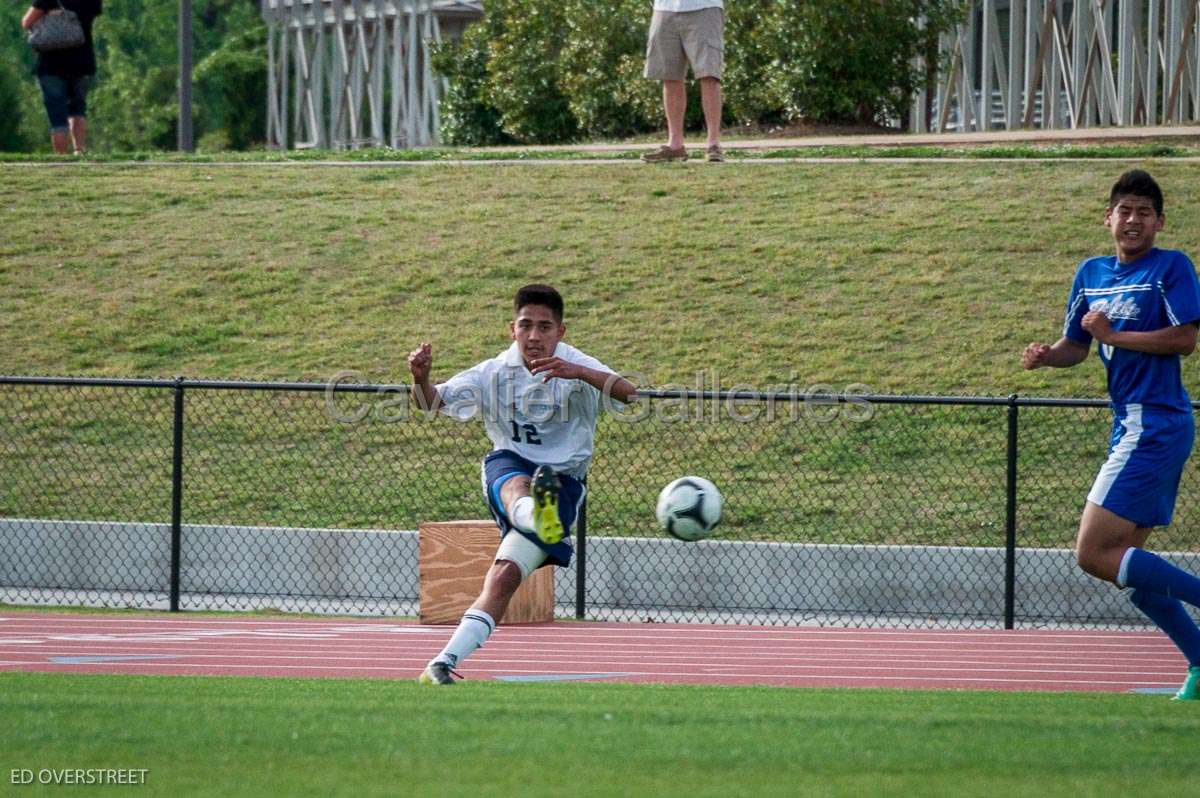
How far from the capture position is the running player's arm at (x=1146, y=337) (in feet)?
23.8

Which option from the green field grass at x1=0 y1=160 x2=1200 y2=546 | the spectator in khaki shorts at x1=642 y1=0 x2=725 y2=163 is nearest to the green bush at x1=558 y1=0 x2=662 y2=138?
the green field grass at x1=0 y1=160 x2=1200 y2=546

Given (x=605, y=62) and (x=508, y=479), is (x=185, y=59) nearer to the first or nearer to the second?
(x=605, y=62)

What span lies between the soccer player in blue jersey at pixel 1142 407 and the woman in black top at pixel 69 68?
57.2 ft

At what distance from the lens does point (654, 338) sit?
1623 centimetres

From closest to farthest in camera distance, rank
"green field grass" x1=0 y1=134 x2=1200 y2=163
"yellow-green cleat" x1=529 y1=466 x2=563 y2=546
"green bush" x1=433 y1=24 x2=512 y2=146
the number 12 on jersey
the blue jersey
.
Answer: the blue jersey → "yellow-green cleat" x1=529 y1=466 x2=563 y2=546 → the number 12 on jersey → "green field grass" x1=0 y1=134 x2=1200 y2=163 → "green bush" x1=433 y1=24 x2=512 y2=146

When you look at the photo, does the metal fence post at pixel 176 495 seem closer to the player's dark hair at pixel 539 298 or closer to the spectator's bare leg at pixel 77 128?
the player's dark hair at pixel 539 298

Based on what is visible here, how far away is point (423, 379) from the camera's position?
8.00 meters

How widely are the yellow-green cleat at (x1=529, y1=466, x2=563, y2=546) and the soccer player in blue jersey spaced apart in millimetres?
2206

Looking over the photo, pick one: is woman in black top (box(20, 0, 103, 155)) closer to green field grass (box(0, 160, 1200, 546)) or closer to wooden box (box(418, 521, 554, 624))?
green field grass (box(0, 160, 1200, 546))

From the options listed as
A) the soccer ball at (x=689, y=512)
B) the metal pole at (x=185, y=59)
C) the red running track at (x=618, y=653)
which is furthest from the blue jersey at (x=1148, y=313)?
the metal pole at (x=185, y=59)

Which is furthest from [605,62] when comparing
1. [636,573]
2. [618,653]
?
[618,653]

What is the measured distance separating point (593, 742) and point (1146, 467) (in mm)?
2796

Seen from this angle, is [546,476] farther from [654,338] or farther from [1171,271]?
[654,338]

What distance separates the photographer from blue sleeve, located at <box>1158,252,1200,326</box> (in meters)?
7.32
